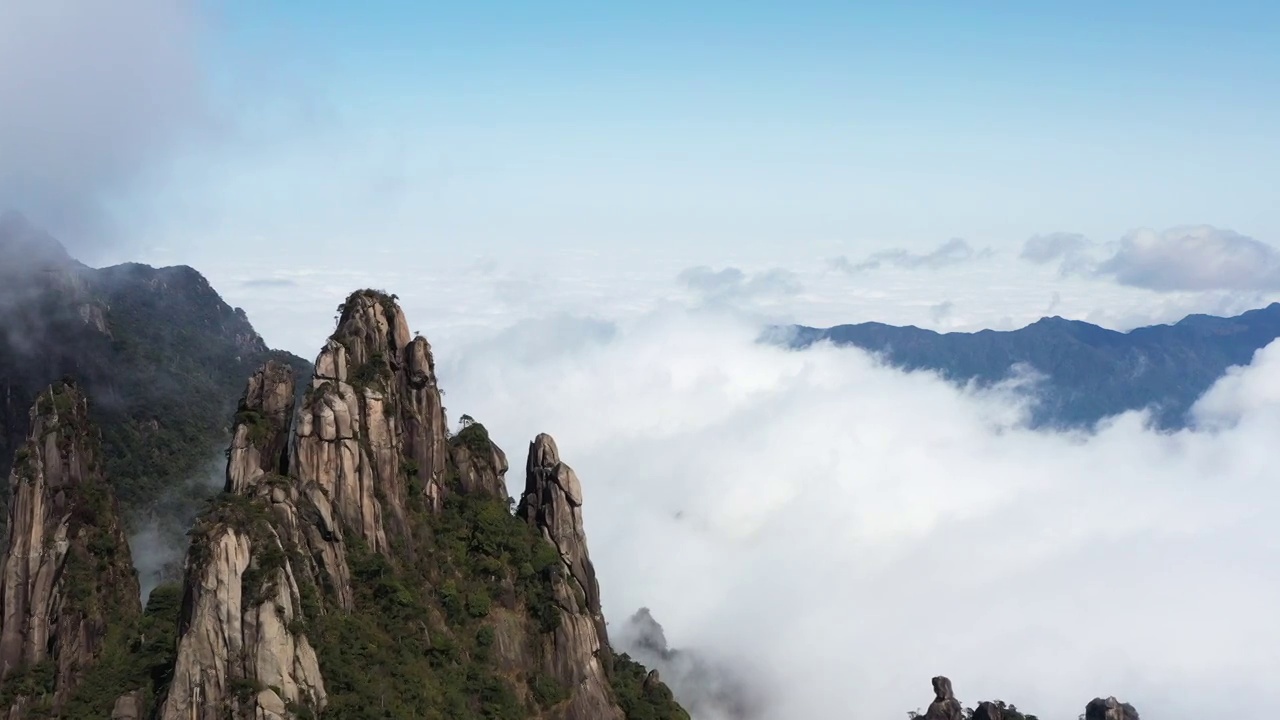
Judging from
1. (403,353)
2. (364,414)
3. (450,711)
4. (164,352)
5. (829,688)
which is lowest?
(829,688)

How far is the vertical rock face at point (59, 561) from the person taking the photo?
66062 mm

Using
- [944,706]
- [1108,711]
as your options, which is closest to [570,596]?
[944,706]

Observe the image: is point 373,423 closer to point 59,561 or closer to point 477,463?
point 477,463

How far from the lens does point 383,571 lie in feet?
225

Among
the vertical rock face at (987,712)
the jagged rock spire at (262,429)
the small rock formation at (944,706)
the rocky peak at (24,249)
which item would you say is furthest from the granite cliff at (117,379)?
the vertical rock face at (987,712)

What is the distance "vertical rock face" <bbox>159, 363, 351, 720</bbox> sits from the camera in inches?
2160

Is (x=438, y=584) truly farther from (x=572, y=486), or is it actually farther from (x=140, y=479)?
(x=140, y=479)

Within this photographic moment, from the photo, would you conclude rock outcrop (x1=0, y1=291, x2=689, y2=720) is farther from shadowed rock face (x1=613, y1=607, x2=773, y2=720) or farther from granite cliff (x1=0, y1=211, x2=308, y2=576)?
granite cliff (x1=0, y1=211, x2=308, y2=576)

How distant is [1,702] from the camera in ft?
208

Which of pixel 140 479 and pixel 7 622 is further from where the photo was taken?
pixel 140 479

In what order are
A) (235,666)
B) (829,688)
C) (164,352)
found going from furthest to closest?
(164,352) < (829,688) < (235,666)

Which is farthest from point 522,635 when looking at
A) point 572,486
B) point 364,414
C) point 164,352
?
point 164,352

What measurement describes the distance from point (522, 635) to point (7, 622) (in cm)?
3137

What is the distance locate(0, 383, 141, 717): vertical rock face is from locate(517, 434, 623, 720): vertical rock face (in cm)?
2779
